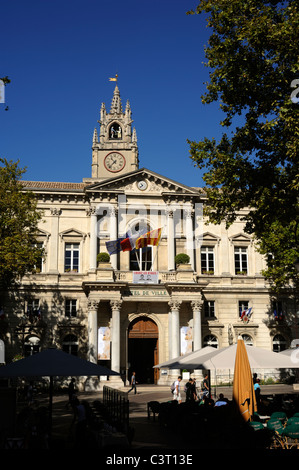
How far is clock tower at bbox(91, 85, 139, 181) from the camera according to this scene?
58.2m

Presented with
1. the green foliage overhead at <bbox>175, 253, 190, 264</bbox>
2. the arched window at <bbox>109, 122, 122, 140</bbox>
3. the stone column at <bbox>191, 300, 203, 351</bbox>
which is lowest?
the stone column at <bbox>191, 300, 203, 351</bbox>

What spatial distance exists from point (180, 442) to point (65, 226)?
25333mm

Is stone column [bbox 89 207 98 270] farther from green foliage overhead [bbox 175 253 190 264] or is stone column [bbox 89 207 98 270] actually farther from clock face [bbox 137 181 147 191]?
green foliage overhead [bbox 175 253 190 264]

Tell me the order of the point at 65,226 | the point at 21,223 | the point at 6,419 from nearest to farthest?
the point at 6,419
the point at 21,223
the point at 65,226

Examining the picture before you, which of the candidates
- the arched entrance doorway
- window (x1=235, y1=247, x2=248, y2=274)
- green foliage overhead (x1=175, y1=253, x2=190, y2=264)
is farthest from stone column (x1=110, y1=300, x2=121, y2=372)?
window (x1=235, y1=247, x2=248, y2=274)

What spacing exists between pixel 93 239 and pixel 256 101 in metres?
21.1

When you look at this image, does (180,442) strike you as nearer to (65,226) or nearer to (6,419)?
(6,419)

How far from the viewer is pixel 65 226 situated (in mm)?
38438

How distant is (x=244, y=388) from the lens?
592 inches

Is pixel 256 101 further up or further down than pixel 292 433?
further up

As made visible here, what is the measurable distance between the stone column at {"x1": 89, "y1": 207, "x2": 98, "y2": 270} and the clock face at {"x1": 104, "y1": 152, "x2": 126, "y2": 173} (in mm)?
21558

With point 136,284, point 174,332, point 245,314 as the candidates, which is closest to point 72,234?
point 136,284

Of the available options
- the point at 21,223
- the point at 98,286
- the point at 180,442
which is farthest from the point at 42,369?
the point at 98,286

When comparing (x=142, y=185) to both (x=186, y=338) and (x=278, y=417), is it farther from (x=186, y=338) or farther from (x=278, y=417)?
(x=278, y=417)
